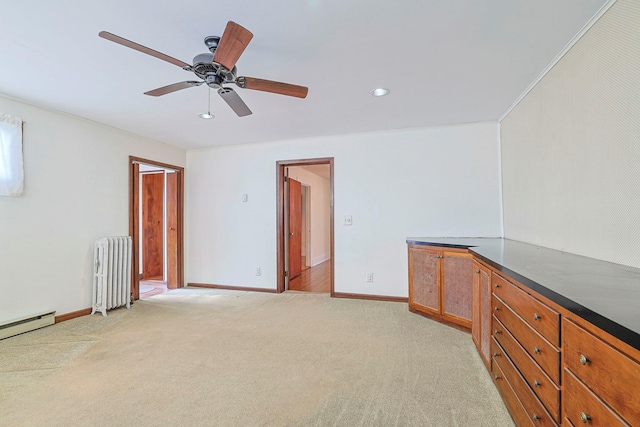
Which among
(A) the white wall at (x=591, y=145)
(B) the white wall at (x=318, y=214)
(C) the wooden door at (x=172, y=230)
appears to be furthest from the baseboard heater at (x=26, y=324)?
(A) the white wall at (x=591, y=145)

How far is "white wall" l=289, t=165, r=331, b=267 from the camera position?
666 centimetres

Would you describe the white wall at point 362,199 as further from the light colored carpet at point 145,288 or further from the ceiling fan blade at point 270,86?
the ceiling fan blade at point 270,86

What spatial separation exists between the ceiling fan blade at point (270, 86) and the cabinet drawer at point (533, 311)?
1.70 m

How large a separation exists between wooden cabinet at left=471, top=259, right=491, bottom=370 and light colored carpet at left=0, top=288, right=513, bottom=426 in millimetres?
149

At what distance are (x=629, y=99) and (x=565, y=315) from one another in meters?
1.22

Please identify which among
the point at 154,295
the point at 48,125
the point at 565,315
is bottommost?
the point at 154,295

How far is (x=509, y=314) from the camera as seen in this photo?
61.8 inches

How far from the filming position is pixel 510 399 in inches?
62.0

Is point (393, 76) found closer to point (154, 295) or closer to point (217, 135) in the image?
point (217, 135)

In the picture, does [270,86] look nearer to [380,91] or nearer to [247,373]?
[380,91]

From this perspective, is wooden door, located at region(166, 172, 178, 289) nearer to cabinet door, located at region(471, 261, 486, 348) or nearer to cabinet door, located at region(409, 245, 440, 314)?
cabinet door, located at region(409, 245, 440, 314)

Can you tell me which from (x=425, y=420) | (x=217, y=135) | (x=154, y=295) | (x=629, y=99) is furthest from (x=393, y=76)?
(x=154, y=295)

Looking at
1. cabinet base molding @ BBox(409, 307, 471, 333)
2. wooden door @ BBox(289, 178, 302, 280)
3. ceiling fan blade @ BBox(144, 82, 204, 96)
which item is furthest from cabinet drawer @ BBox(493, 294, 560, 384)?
wooden door @ BBox(289, 178, 302, 280)

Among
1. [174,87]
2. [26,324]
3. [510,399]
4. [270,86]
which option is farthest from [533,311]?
[26,324]
